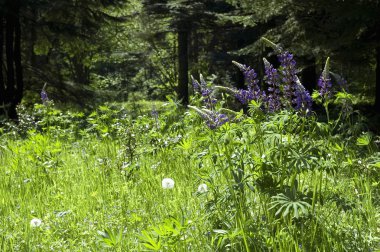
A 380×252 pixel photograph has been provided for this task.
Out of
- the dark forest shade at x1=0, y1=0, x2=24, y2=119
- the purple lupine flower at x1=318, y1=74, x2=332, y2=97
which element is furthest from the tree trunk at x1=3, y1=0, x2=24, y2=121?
the purple lupine flower at x1=318, y1=74, x2=332, y2=97

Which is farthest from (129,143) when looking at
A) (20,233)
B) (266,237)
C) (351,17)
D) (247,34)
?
(247,34)

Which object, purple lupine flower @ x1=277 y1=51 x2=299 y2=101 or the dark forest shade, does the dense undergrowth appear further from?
the dark forest shade

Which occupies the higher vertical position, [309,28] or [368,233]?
[309,28]

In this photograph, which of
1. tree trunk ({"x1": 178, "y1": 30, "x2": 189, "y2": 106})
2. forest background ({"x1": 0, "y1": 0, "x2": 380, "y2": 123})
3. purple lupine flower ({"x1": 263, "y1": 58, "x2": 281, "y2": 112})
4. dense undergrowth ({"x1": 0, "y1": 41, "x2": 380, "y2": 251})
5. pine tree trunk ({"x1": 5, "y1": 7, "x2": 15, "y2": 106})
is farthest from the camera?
tree trunk ({"x1": 178, "y1": 30, "x2": 189, "y2": 106})

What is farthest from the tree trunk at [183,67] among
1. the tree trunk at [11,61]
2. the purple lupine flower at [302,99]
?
the purple lupine flower at [302,99]

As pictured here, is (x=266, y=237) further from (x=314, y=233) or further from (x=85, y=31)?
(x=85, y=31)

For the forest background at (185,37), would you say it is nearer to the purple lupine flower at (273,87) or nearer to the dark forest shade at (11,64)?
the dark forest shade at (11,64)

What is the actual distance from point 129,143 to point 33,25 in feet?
26.6

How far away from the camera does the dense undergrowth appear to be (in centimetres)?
241

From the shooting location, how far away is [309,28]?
8789 millimetres

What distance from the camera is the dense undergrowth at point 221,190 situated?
94.9 inches

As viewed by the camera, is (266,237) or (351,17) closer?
(266,237)

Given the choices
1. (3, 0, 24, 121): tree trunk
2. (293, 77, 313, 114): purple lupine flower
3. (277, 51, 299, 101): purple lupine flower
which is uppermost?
(277, 51, 299, 101): purple lupine flower

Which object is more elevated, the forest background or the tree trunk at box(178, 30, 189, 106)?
the forest background
